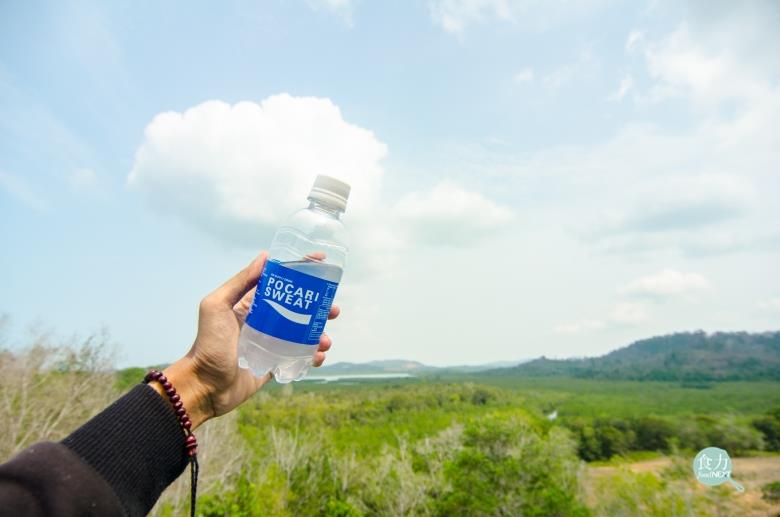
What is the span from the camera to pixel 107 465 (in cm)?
149

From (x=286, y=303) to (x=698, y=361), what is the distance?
11369 centimetres

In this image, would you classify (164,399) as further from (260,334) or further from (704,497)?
(704,497)

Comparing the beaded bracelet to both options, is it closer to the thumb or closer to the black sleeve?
the black sleeve

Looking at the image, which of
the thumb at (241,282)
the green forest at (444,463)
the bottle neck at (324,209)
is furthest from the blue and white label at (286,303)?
the green forest at (444,463)

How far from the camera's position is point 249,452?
33406 mm

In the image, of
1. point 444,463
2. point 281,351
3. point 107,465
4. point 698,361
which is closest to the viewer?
point 107,465

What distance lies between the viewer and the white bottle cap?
224 cm

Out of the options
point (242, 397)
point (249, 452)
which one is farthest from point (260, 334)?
point (249, 452)

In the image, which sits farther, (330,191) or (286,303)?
(330,191)

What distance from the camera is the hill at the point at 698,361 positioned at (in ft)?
264

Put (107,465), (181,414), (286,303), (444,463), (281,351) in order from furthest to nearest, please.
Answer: (444,463) < (281,351) < (286,303) < (181,414) < (107,465)

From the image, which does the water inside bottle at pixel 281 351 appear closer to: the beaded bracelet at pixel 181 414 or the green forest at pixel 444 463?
the beaded bracelet at pixel 181 414

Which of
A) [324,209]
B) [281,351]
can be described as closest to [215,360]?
[281,351]

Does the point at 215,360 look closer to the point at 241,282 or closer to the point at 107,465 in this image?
the point at 241,282
